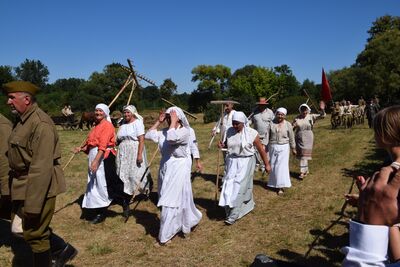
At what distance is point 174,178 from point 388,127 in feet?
12.2

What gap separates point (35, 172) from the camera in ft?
12.3

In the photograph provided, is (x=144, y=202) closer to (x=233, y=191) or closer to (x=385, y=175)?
(x=233, y=191)

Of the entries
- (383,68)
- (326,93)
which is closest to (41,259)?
(326,93)

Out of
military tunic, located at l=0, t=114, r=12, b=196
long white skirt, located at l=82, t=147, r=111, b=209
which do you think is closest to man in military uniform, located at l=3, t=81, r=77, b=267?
military tunic, located at l=0, t=114, r=12, b=196

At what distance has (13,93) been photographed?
394 centimetres

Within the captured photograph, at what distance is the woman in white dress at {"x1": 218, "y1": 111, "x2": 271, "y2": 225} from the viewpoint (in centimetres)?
642

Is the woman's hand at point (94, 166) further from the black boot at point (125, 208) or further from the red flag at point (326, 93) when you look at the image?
the red flag at point (326, 93)

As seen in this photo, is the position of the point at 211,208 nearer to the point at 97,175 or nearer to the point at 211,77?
the point at 97,175

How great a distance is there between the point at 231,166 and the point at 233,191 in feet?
1.40

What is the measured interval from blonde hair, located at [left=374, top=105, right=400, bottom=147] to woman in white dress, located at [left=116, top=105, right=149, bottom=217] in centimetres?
511

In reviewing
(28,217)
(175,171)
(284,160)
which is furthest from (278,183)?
(28,217)

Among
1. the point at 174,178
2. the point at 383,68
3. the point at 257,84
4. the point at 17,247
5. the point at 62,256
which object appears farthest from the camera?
the point at 257,84

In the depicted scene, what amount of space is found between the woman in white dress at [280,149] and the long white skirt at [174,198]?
3071mm

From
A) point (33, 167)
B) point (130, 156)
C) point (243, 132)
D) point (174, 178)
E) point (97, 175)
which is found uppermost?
point (243, 132)
